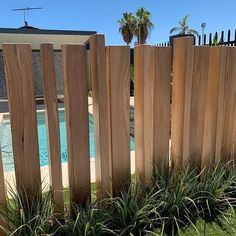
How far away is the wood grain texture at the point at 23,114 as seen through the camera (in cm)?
179

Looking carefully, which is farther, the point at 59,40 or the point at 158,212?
the point at 59,40

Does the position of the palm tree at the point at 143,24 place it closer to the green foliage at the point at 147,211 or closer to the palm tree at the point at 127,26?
the palm tree at the point at 127,26

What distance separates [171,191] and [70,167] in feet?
2.93

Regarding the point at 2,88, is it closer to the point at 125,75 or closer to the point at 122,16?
the point at 125,75

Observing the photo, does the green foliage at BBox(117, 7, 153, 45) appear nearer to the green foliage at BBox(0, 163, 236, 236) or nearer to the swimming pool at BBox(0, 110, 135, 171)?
the swimming pool at BBox(0, 110, 135, 171)

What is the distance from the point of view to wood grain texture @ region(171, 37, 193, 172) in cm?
232

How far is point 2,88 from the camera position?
13.1 meters

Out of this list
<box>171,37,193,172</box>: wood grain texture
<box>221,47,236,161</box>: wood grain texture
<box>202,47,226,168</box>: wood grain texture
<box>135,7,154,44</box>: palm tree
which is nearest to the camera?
<box>171,37,193,172</box>: wood grain texture

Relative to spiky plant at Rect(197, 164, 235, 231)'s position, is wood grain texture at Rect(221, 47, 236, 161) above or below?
above

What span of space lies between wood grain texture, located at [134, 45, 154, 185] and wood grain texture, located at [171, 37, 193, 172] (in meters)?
0.28

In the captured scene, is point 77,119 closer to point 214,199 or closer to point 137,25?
point 214,199

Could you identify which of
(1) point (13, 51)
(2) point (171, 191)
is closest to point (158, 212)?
(2) point (171, 191)

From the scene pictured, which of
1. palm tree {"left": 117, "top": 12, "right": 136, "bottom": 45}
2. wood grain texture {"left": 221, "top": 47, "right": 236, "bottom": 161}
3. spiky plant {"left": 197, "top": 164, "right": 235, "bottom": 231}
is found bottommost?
spiky plant {"left": 197, "top": 164, "right": 235, "bottom": 231}

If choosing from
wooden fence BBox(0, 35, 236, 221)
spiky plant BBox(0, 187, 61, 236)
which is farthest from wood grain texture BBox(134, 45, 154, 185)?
spiky plant BBox(0, 187, 61, 236)
